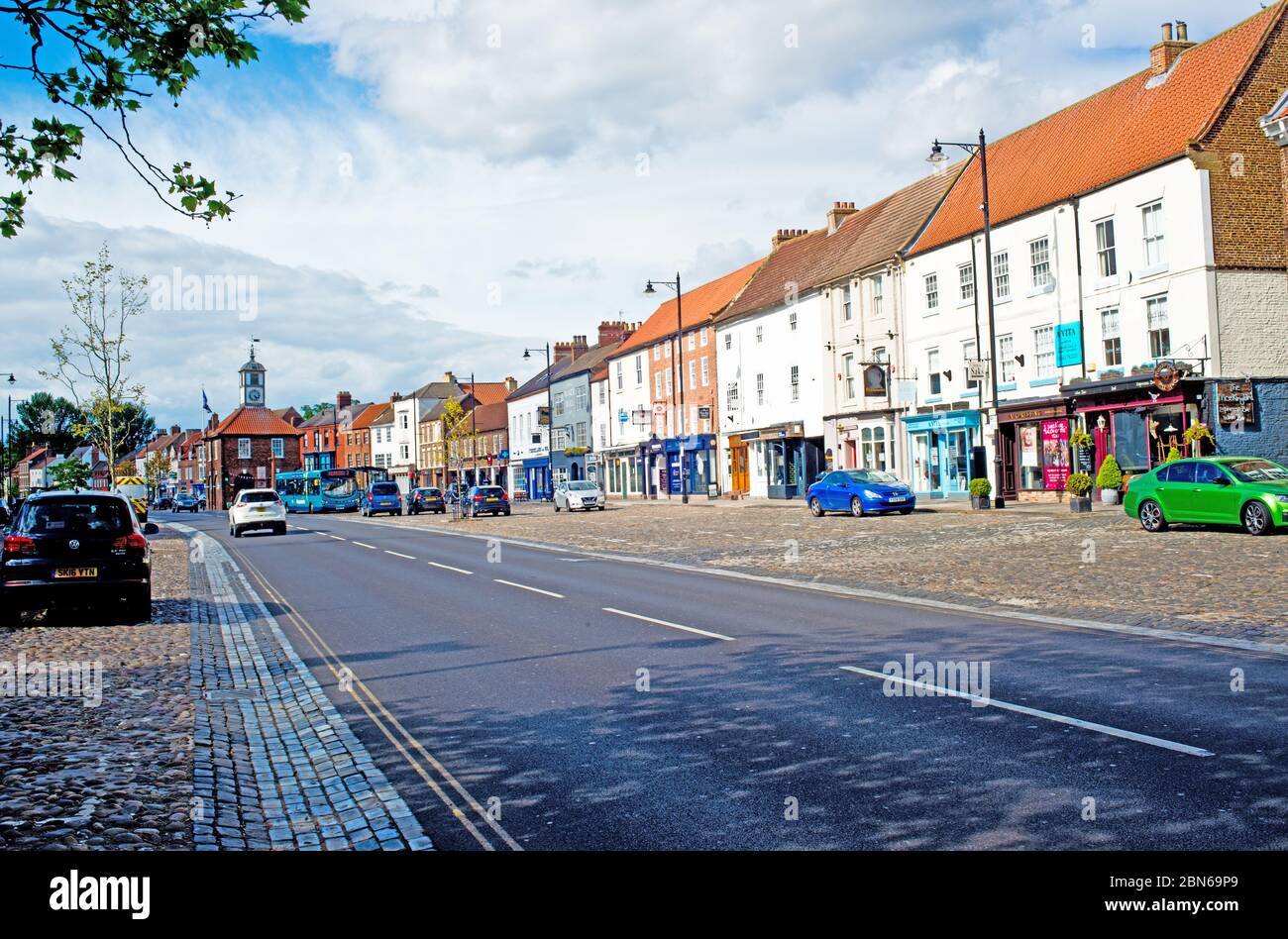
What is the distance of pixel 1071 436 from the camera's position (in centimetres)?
3231

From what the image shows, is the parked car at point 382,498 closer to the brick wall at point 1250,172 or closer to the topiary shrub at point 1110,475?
the topiary shrub at point 1110,475

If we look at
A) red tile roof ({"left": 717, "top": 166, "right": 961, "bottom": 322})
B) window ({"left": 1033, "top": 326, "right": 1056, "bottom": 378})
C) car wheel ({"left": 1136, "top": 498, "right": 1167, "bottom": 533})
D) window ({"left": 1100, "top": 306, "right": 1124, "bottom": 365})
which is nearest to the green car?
car wheel ({"left": 1136, "top": 498, "right": 1167, "bottom": 533})

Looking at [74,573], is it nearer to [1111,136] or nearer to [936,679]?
[936,679]

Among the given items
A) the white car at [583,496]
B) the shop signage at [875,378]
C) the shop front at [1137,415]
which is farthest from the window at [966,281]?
the white car at [583,496]

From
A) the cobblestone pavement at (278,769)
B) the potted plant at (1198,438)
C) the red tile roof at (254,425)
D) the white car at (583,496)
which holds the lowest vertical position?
the cobblestone pavement at (278,769)

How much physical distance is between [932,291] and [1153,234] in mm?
11388

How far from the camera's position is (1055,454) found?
114 ft

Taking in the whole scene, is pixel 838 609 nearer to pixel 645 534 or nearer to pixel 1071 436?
pixel 645 534

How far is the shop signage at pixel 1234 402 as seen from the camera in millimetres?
28625

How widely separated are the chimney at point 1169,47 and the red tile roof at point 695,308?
28.1m

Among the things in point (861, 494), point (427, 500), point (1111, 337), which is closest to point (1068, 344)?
point (1111, 337)

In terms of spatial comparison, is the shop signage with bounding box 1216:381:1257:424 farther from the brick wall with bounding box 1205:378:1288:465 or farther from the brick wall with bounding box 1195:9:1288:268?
the brick wall with bounding box 1195:9:1288:268
